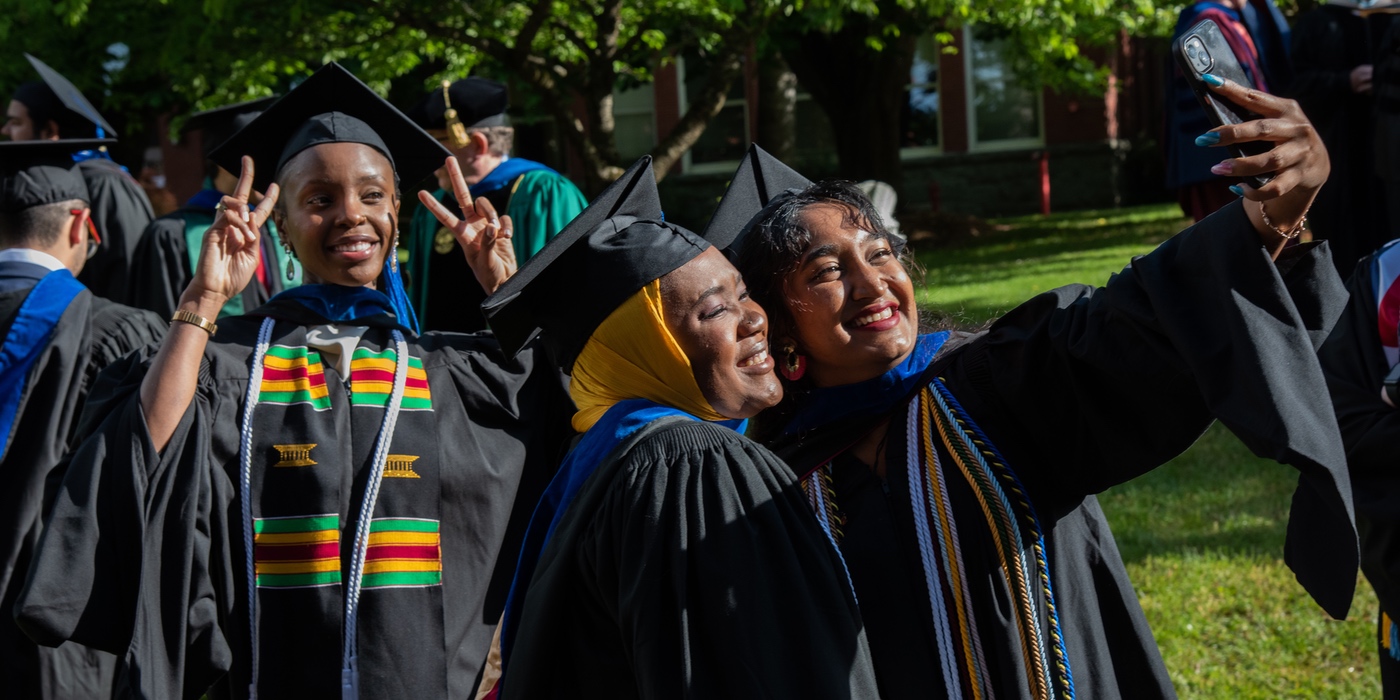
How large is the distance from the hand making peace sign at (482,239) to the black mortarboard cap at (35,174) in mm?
1523

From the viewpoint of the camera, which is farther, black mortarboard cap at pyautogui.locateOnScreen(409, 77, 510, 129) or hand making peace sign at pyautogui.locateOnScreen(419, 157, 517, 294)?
black mortarboard cap at pyautogui.locateOnScreen(409, 77, 510, 129)

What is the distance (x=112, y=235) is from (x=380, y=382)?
156 inches

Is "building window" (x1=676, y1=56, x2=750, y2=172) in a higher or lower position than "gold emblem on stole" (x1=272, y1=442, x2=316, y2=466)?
higher

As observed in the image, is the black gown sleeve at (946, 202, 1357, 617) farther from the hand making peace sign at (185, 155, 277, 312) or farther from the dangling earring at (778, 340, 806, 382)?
the hand making peace sign at (185, 155, 277, 312)

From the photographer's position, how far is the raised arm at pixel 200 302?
3.19 meters

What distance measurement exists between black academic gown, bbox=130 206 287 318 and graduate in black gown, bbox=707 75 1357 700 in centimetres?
373

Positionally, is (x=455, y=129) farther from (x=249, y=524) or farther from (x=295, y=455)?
(x=249, y=524)

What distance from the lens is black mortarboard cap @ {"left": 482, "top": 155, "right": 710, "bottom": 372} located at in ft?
8.10

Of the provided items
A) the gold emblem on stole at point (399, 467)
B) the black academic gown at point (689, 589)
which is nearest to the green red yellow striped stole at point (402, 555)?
the gold emblem on stole at point (399, 467)

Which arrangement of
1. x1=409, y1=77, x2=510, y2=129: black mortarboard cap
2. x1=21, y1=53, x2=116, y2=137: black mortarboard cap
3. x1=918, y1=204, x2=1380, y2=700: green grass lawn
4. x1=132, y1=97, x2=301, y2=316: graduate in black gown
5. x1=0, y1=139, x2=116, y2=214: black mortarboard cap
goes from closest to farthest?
x1=0, y1=139, x2=116, y2=214: black mortarboard cap → x1=918, y1=204, x2=1380, y2=700: green grass lawn → x1=409, y1=77, x2=510, y2=129: black mortarboard cap → x1=21, y1=53, x2=116, y2=137: black mortarboard cap → x1=132, y1=97, x2=301, y2=316: graduate in black gown

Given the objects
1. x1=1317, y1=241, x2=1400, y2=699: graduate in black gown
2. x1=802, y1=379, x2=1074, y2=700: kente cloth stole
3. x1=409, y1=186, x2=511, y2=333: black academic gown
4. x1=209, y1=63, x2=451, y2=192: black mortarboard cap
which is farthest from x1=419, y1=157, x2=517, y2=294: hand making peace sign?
x1=1317, y1=241, x2=1400, y2=699: graduate in black gown

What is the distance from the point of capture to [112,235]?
263 inches

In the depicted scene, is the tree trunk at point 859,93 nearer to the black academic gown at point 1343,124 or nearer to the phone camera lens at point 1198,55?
the black academic gown at point 1343,124

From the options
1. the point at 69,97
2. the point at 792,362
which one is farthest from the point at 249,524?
the point at 69,97
